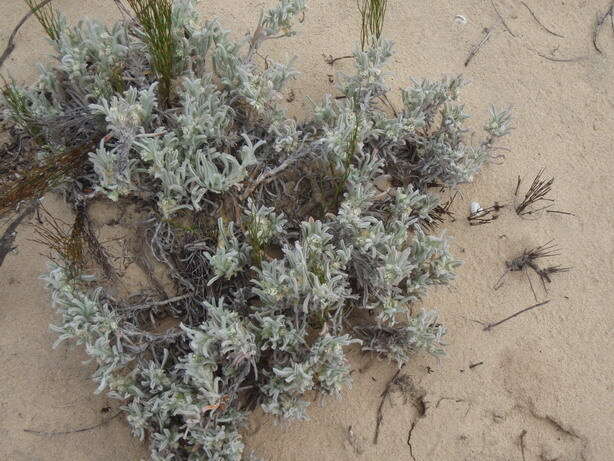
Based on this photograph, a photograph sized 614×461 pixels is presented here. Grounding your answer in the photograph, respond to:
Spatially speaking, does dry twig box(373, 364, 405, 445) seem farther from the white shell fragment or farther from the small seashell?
the small seashell

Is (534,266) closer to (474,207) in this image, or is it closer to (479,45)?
(474,207)

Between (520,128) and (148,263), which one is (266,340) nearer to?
(148,263)

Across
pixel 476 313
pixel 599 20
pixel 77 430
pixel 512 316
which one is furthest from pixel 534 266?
pixel 77 430

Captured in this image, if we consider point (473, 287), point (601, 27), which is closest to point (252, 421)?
point (473, 287)

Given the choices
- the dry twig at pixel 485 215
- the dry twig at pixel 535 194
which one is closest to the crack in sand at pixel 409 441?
the dry twig at pixel 485 215

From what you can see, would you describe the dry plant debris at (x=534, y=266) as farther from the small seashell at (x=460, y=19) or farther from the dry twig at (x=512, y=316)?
the small seashell at (x=460, y=19)

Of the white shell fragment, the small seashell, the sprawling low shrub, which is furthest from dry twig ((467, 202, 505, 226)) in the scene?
the small seashell

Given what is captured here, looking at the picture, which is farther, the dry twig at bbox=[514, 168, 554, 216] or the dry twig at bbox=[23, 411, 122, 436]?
the dry twig at bbox=[514, 168, 554, 216]
